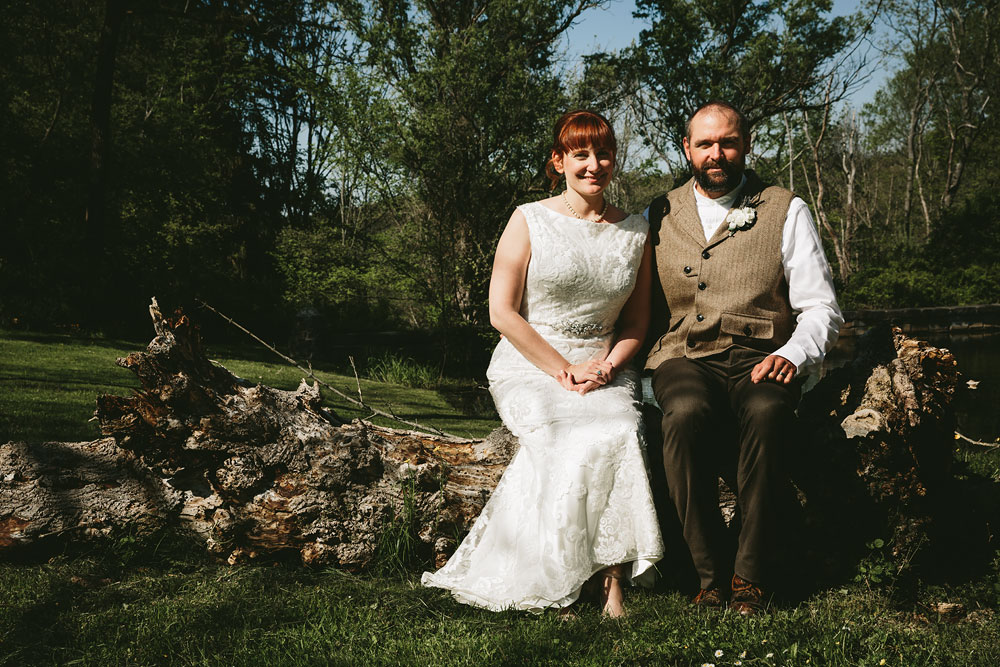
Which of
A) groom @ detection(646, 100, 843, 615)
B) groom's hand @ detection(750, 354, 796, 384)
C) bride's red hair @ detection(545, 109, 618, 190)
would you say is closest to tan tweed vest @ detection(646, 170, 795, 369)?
groom @ detection(646, 100, 843, 615)

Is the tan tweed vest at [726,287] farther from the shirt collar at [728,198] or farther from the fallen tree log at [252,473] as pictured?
the fallen tree log at [252,473]

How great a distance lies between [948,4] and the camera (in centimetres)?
3344

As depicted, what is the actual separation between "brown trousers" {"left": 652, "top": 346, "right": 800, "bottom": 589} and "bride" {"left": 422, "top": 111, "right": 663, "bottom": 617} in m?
0.18

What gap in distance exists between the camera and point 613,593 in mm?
3174

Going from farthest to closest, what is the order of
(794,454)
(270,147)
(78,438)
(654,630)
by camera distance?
(270,147), (78,438), (794,454), (654,630)

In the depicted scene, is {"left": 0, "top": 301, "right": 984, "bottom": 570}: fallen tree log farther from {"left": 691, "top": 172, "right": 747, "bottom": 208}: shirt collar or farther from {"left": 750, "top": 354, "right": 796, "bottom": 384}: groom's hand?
{"left": 691, "top": 172, "right": 747, "bottom": 208}: shirt collar

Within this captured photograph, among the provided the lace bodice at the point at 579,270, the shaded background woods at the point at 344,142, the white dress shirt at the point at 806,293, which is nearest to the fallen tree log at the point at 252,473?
the white dress shirt at the point at 806,293

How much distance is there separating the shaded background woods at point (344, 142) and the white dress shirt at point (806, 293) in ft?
38.9

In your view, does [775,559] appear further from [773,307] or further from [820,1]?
[820,1]

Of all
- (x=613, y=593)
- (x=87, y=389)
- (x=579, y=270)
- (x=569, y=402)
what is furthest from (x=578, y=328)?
(x=87, y=389)

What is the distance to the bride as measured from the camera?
3.14m

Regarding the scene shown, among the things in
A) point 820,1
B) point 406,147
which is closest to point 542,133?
point 406,147

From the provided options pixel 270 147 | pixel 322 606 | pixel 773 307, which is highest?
pixel 270 147

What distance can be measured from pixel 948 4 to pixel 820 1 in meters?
18.7
